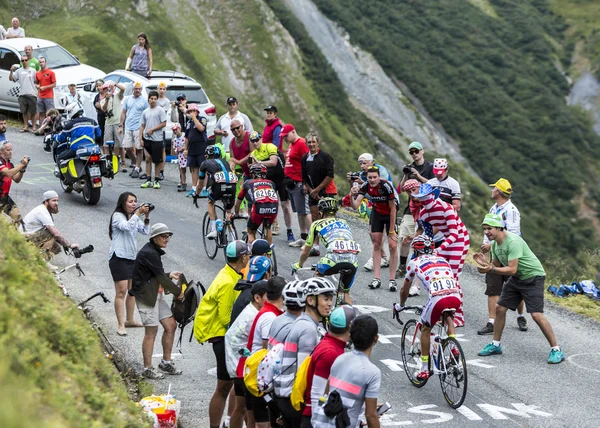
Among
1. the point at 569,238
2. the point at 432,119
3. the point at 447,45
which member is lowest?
the point at 569,238

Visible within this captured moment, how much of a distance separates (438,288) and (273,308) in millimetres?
2808

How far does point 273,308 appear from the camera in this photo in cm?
789

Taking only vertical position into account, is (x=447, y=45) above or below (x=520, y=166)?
above

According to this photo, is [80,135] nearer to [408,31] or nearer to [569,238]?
[569,238]

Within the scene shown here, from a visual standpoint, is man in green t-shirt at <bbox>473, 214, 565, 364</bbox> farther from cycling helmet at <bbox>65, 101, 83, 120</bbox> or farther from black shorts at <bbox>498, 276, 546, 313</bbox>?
cycling helmet at <bbox>65, 101, 83, 120</bbox>

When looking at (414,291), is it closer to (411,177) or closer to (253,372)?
(411,177)

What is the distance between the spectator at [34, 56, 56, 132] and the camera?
23828 millimetres

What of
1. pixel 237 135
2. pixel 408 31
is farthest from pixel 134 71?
pixel 408 31

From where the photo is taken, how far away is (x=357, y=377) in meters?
6.54

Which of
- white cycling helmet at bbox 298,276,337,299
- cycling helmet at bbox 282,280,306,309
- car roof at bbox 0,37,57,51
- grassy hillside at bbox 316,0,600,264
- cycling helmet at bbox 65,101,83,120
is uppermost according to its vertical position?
white cycling helmet at bbox 298,276,337,299

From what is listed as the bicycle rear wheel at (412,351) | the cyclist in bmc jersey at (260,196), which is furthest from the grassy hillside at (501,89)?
the bicycle rear wheel at (412,351)

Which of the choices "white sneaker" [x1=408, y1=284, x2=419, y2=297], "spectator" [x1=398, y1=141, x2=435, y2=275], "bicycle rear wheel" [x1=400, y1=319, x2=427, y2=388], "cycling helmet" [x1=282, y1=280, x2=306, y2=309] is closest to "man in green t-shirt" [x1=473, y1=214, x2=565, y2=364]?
"bicycle rear wheel" [x1=400, y1=319, x2=427, y2=388]

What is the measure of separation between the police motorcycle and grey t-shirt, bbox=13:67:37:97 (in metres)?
6.10

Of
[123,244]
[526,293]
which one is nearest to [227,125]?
[123,244]
